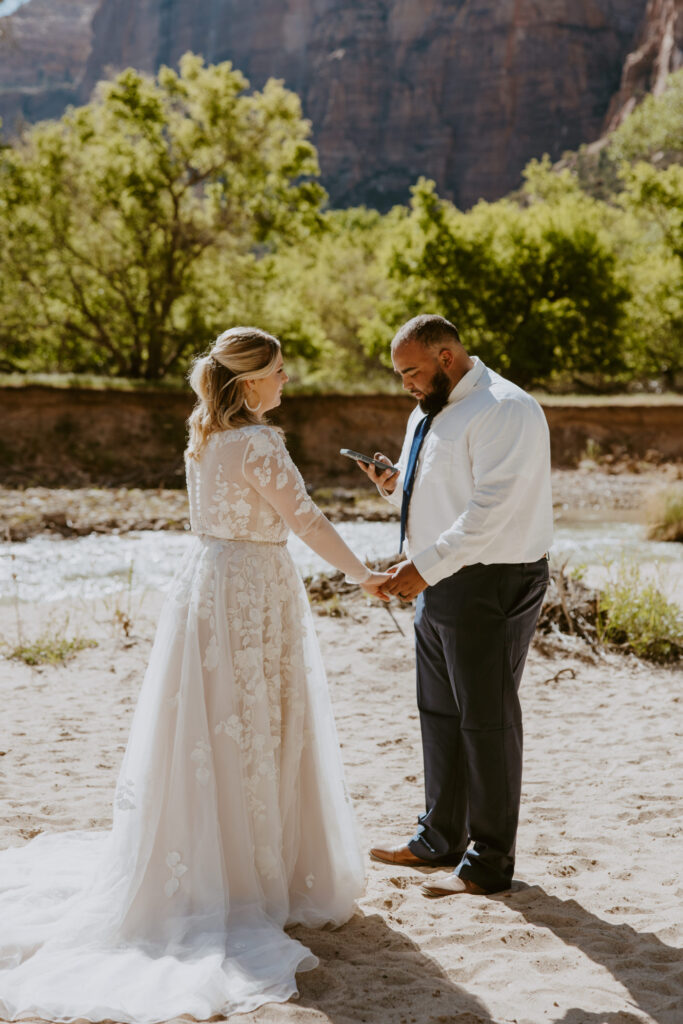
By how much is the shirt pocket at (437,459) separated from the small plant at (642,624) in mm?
5010

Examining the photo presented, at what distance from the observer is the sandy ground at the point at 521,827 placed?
333 cm

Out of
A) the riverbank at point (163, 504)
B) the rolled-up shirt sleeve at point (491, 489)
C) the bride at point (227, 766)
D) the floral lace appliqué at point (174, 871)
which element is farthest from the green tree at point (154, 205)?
the floral lace appliqué at point (174, 871)

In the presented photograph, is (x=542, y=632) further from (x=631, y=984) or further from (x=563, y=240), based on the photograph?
(x=563, y=240)

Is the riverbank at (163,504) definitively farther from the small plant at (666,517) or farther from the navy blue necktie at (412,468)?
the navy blue necktie at (412,468)

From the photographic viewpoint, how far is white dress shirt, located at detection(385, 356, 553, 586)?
382cm

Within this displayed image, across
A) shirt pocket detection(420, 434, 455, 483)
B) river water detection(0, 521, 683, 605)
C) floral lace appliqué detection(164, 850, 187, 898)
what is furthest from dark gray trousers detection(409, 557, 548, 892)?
river water detection(0, 521, 683, 605)

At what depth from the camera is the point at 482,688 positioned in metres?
4.02

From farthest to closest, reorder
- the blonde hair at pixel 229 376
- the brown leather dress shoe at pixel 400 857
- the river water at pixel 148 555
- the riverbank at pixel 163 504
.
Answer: the riverbank at pixel 163 504 → the river water at pixel 148 555 → the brown leather dress shoe at pixel 400 857 → the blonde hair at pixel 229 376

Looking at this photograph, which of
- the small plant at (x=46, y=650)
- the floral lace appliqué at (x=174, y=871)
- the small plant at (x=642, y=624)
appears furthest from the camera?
the small plant at (x=642, y=624)

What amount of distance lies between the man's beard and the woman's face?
0.63 m

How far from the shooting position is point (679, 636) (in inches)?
338

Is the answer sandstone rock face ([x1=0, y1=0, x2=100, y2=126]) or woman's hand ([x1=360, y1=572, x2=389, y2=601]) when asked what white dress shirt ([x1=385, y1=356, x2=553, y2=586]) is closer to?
woman's hand ([x1=360, y1=572, x2=389, y2=601])

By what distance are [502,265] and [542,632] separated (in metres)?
28.9

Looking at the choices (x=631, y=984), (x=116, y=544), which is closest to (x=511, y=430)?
(x=631, y=984)
